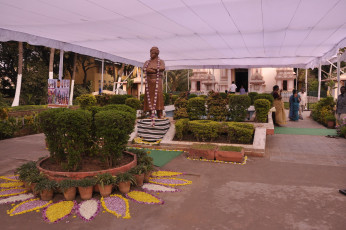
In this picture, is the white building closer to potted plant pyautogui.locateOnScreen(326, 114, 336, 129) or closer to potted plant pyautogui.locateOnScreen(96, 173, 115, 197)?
potted plant pyautogui.locateOnScreen(326, 114, 336, 129)

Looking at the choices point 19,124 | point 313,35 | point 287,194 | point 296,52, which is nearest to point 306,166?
point 287,194

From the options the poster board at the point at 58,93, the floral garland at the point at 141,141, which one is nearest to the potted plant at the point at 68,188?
the floral garland at the point at 141,141

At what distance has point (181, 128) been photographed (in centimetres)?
795

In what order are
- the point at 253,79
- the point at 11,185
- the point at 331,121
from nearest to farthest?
the point at 11,185
the point at 331,121
the point at 253,79

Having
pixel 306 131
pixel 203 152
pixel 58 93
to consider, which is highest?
pixel 58 93

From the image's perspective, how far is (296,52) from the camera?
1192cm

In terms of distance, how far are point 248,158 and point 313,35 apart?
4.70m

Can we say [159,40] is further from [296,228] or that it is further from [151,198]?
[296,228]

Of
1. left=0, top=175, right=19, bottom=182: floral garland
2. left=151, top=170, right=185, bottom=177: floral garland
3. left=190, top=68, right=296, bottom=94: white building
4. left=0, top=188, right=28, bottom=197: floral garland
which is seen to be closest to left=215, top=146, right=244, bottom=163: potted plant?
left=151, top=170, right=185, bottom=177: floral garland

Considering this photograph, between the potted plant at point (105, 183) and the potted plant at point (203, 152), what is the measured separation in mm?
2768

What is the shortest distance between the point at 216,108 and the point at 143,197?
17.1 feet

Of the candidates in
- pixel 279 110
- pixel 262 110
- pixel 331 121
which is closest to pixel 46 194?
pixel 262 110

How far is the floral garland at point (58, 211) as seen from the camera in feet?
11.8

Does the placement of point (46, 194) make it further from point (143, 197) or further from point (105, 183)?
point (143, 197)
